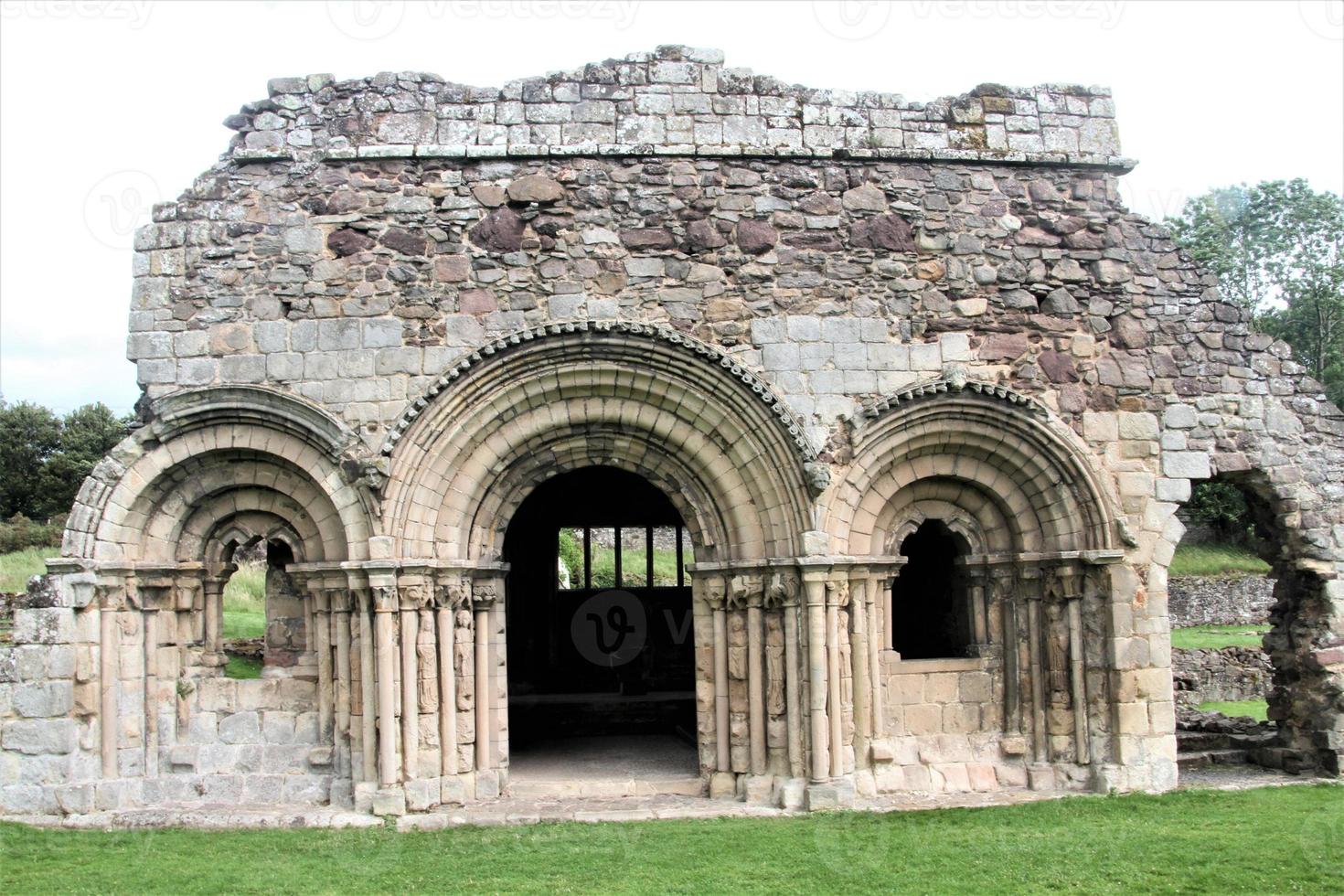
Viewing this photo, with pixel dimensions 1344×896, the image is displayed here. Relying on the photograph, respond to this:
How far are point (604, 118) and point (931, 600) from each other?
5739mm

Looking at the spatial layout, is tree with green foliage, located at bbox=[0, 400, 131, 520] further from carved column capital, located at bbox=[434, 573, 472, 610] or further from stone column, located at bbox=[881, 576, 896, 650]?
stone column, located at bbox=[881, 576, 896, 650]

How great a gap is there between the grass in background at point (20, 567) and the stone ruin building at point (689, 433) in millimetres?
10009

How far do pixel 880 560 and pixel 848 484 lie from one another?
75 cm

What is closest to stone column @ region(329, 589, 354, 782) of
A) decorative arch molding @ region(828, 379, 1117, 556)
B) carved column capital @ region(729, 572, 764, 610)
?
carved column capital @ region(729, 572, 764, 610)

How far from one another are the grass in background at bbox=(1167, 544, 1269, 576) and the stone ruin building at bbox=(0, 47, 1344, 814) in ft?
63.7

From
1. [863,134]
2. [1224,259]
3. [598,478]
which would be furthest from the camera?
[1224,259]

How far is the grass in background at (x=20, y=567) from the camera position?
62.0ft

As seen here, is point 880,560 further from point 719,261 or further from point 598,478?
point 598,478

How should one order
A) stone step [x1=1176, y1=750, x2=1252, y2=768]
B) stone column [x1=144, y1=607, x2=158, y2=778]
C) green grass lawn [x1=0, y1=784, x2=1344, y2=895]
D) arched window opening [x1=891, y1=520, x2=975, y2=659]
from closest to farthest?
green grass lawn [x1=0, y1=784, x2=1344, y2=895] < stone column [x1=144, y1=607, x2=158, y2=778] < arched window opening [x1=891, y1=520, x2=975, y2=659] < stone step [x1=1176, y1=750, x2=1252, y2=768]

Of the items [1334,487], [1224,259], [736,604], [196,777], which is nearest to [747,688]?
[736,604]

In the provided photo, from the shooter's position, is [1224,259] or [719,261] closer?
[719,261]

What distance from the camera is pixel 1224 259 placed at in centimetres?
3141

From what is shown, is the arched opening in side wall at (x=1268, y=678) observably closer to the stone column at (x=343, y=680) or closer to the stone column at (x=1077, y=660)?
the stone column at (x=1077, y=660)

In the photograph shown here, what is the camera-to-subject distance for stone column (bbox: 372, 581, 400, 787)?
8.98 metres
